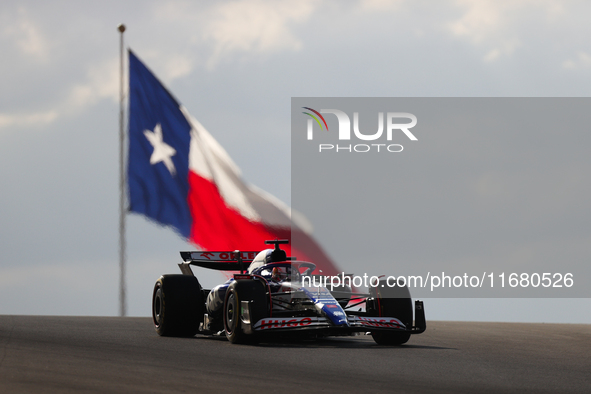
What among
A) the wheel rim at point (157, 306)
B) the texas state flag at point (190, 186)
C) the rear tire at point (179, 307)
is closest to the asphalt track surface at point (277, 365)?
the rear tire at point (179, 307)

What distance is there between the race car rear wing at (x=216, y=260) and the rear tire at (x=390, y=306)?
3.45m

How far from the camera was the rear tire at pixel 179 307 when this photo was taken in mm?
15672

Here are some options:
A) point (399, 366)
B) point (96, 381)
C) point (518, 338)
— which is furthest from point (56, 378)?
point (518, 338)

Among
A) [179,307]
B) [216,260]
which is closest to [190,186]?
[216,260]

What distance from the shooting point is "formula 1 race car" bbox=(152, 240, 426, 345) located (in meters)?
13.3

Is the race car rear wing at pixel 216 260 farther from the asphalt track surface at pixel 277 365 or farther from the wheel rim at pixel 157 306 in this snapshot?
the asphalt track surface at pixel 277 365

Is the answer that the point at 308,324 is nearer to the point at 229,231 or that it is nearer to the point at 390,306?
the point at 390,306

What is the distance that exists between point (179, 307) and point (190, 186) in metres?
8.18

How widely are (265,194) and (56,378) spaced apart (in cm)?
1484

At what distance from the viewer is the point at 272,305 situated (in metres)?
14.2

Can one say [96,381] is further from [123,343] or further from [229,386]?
[123,343]

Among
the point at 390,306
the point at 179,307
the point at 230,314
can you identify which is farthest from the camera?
the point at 179,307

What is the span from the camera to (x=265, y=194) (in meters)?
23.1

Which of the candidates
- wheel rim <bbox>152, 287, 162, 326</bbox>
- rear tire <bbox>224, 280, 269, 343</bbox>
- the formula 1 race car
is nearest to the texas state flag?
the formula 1 race car
